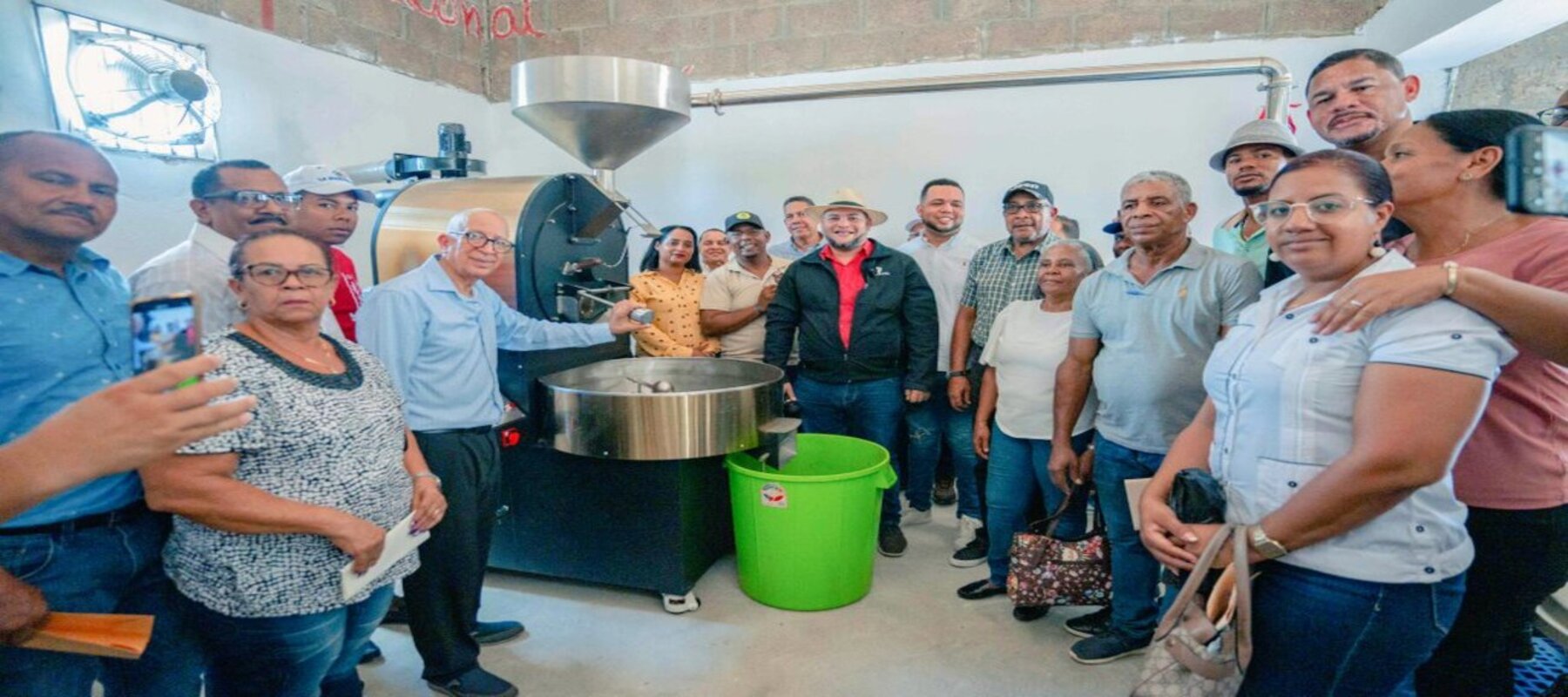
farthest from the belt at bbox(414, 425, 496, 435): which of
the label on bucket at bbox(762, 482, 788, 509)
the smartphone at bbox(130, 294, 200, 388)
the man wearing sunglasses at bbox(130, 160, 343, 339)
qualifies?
the smartphone at bbox(130, 294, 200, 388)

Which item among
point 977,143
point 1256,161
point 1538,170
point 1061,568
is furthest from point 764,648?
point 977,143

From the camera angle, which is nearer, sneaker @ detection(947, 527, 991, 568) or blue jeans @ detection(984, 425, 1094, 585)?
blue jeans @ detection(984, 425, 1094, 585)

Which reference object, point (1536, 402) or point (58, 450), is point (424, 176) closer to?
point (58, 450)

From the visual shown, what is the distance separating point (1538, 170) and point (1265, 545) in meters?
0.55

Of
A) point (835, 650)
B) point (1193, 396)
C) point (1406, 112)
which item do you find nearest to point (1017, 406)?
point (1193, 396)

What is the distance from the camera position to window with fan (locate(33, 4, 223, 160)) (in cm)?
221

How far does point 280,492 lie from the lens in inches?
42.0

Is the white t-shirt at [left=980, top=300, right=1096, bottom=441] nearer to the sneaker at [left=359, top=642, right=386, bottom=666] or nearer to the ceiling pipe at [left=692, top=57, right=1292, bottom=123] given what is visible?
the ceiling pipe at [left=692, top=57, right=1292, bottom=123]

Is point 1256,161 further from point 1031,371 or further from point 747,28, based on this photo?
point 747,28

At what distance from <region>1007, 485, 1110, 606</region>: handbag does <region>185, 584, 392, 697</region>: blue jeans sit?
1690 millimetres

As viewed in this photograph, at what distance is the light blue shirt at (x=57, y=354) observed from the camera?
3.26 ft

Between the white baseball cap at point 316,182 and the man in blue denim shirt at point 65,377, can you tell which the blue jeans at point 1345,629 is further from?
the white baseball cap at point 316,182

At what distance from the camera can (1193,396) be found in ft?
5.48

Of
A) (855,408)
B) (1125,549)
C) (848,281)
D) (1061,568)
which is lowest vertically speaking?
(1061,568)
